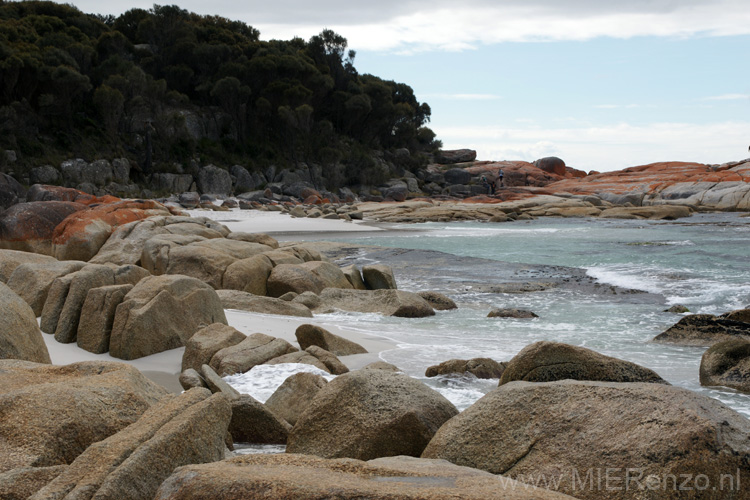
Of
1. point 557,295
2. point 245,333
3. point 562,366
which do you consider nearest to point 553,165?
point 557,295

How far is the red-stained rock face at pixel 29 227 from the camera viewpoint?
13.1 metres

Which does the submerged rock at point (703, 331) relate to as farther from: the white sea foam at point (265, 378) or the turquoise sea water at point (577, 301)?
the white sea foam at point (265, 378)

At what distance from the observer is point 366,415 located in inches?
153

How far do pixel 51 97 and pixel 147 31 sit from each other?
46.9 ft

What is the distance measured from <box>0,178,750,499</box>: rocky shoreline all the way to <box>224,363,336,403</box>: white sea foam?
0.45ft

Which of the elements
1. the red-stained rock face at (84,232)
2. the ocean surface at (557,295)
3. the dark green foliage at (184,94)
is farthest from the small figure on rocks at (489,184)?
the red-stained rock face at (84,232)

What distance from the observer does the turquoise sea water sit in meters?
7.25

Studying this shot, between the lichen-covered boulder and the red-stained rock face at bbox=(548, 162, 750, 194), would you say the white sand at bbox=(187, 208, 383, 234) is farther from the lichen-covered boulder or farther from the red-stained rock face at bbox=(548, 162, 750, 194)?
the red-stained rock face at bbox=(548, 162, 750, 194)

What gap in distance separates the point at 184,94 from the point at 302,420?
50060 mm

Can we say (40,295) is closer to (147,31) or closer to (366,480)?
(366,480)

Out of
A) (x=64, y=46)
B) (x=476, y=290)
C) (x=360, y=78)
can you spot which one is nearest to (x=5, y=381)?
(x=476, y=290)

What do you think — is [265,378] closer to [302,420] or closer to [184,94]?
[302,420]

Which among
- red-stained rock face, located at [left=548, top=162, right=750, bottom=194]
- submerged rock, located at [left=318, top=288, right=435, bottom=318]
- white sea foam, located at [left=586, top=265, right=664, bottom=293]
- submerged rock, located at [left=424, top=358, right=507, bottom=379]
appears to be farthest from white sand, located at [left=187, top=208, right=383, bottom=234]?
red-stained rock face, located at [left=548, top=162, right=750, bottom=194]

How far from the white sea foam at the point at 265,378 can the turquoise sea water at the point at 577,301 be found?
3.76ft
